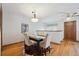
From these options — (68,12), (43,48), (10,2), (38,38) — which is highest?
(10,2)

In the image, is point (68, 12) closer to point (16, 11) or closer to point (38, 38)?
point (38, 38)

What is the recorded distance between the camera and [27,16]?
149 cm

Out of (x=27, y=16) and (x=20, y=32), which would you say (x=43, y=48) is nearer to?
(x=20, y=32)

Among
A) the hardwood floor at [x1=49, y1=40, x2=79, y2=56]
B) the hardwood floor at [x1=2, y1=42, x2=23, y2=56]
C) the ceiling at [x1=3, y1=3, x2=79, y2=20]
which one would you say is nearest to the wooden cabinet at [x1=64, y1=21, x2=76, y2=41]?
the hardwood floor at [x1=49, y1=40, x2=79, y2=56]

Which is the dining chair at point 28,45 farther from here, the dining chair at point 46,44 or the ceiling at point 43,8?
the ceiling at point 43,8

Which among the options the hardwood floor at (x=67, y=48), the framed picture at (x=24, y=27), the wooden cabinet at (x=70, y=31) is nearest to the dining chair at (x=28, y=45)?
the framed picture at (x=24, y=27)

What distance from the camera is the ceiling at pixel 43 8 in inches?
58.7

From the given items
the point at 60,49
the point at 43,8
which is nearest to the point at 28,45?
the point at 60,49

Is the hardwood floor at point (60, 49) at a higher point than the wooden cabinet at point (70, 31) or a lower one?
lower

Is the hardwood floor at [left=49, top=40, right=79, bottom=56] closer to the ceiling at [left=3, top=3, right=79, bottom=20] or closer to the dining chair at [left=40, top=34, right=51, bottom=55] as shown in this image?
the dining chair at [left=40, top=34, right=51, bottom=55]

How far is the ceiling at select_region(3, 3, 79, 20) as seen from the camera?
149cm

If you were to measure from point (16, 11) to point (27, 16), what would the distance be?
0.17 m

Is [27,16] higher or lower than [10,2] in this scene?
lower

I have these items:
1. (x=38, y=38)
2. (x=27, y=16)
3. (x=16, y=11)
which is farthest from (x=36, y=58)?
(x=16, y=11)
